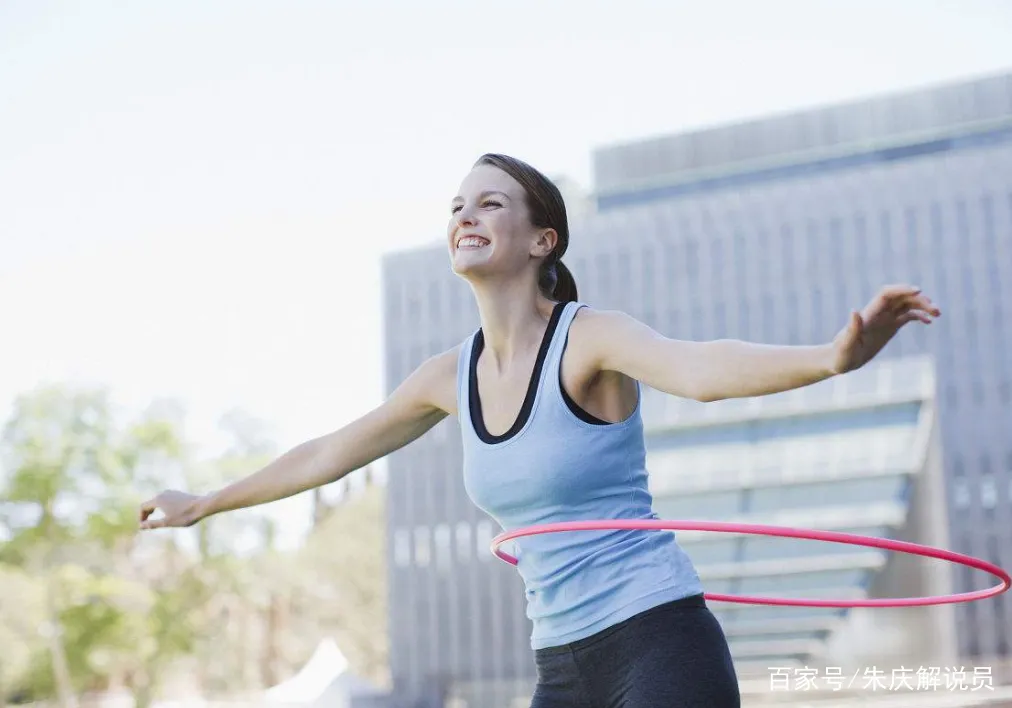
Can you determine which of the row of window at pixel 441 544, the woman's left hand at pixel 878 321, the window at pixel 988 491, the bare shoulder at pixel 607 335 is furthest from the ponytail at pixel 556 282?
the row of window at pixel 441 544

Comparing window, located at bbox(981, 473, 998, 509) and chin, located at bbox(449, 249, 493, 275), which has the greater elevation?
chin, located at bbox(449, 249, 493, 275)

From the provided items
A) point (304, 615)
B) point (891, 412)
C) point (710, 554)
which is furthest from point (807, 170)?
point (304, 615)

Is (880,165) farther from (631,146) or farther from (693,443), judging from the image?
(693,443)

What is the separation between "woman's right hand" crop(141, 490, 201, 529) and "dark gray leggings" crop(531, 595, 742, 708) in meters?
1.17

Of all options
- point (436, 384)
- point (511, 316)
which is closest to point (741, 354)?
point (511, 316)

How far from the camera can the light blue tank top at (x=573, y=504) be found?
259cm

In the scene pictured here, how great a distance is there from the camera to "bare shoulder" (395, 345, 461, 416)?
10.1 ft

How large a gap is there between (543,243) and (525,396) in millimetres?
402

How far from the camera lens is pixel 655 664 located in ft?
8.18

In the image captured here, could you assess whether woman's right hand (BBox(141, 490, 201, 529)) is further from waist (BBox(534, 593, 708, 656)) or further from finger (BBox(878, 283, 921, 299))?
finger (BBox(878, 283, 921, 299))

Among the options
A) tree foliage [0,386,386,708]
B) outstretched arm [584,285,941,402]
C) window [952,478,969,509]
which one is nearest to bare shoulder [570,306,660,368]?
outstretched arm [584,285,941,402]

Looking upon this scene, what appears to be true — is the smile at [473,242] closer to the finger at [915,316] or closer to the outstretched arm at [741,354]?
the outstretched arm at [741,354]

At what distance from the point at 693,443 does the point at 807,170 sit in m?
14.9

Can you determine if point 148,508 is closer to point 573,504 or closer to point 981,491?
point 573,504
